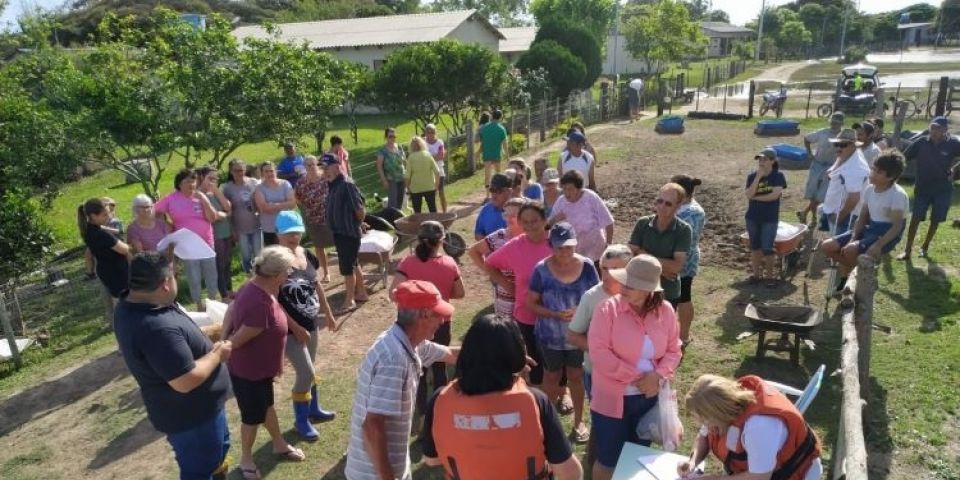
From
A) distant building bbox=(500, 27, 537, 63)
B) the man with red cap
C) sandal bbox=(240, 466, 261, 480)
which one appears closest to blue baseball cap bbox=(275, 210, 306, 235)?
sandal bbox=(240, 466, 261, 480)

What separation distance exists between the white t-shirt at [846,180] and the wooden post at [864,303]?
248 cm

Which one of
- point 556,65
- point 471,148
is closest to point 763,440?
point 471,148

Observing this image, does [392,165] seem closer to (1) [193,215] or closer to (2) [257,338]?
(1) [193,215]

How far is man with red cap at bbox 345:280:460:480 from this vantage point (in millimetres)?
2805

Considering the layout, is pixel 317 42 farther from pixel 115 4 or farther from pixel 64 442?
pixel 115 4

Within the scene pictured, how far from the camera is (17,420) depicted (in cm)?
591

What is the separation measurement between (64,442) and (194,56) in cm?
762

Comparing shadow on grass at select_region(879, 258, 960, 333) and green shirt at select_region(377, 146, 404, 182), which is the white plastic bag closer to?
shadow on grass at select_region(879, 258, 960, 333)

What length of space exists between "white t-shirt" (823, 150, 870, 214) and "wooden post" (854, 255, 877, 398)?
248cm

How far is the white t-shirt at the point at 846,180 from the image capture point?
680 cm

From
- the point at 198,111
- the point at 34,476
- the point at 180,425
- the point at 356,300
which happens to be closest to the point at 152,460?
the point at 34,476

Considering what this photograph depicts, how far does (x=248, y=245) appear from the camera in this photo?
809 centimetres

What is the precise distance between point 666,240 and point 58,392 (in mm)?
6009

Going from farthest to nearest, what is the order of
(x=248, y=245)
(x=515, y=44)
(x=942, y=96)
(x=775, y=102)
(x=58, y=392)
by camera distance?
1. (x=515, y=44)
2. (x=775, y=102)
3. (x=942, y=96)
4. (x=248, y=245)
5. (x=58, y=392)
